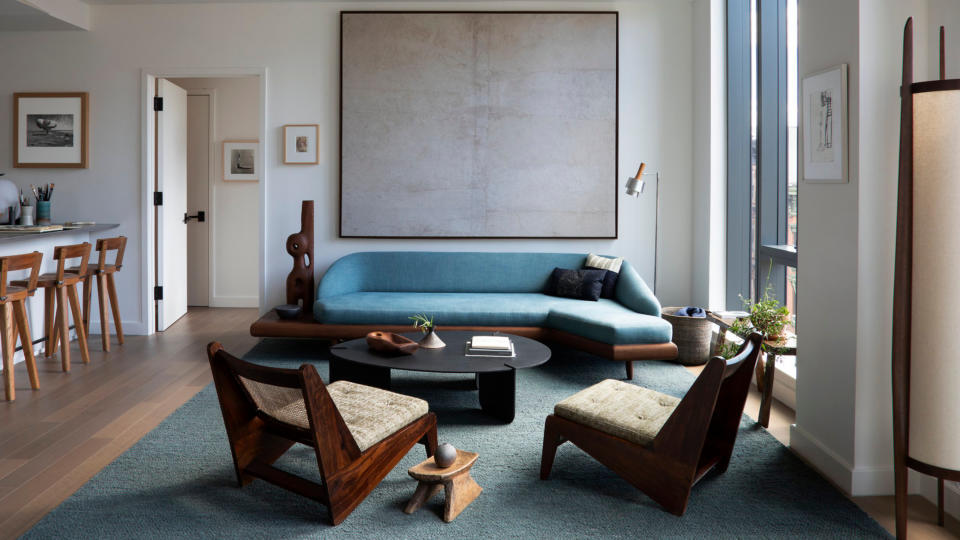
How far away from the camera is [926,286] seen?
2322 millimetres

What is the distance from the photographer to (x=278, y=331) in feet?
16.4

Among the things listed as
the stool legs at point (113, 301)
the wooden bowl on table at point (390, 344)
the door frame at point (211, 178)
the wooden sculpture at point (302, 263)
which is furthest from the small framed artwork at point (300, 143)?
the wooden bowl on table at point (390, 344)

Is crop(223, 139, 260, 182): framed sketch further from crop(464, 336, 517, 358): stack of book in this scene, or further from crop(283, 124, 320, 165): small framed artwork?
crop(464, 336, 517, 358): stack of book

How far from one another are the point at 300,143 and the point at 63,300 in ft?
7.14

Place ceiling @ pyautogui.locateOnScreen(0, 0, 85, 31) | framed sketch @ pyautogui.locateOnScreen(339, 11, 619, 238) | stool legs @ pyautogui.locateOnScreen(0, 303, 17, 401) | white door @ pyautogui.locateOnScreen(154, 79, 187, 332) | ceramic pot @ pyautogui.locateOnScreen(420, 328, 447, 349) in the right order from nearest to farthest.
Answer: ceramic pot @ pyautogui.locateOnScreen(420, 328, 447, 349) < stool legs @ pyautogui.locateOnScreen(0, 303, 17, 401) < ceiling @ pyautogui.locateOnScreen(0, 0, 85, 31) < framed sketch @ pyautogui.locateOnScreen(339, 11, 619, 238) < white door @ pyautogui.locateOnScreen(154, 79, 187, 332)

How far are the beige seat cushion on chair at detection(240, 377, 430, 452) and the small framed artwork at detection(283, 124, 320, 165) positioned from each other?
11.1ft

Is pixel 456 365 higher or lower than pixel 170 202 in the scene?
lower

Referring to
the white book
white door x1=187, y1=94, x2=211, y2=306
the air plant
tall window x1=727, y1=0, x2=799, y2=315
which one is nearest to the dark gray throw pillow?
tall window x1=727, y1=0, x2=799, y2=315

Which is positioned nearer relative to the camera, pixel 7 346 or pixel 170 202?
pixel 7 346

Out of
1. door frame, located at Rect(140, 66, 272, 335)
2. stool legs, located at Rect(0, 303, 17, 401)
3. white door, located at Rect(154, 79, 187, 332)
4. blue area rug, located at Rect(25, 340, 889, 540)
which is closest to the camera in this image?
blue area rug, located at Rect(25, 340, 889, 540)

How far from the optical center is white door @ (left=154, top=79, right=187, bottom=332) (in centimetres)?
600

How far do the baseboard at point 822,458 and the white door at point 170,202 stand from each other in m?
5.18

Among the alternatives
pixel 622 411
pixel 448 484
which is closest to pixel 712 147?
pixel 622 411

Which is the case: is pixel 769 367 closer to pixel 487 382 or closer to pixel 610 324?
pixel 610 324
